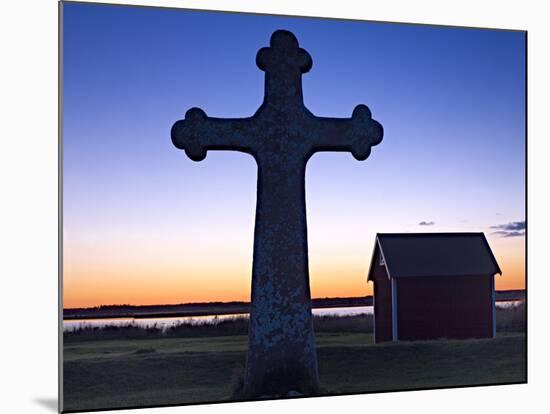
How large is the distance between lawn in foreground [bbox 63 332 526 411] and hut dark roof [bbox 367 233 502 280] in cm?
58

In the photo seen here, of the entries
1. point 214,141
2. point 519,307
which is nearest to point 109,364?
point 214,141

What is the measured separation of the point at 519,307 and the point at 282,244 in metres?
2.23

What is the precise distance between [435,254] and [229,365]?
1.91 m

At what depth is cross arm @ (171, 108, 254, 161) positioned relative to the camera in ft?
24.5

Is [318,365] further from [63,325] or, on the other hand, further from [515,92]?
[515,92]

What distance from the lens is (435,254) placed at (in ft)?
27.1

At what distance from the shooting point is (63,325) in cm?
721

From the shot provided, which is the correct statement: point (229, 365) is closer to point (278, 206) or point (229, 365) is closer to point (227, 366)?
point (227, 366)

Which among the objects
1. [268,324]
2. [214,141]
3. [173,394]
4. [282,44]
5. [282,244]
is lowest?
[173,394]

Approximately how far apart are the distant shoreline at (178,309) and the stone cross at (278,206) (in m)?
0.46

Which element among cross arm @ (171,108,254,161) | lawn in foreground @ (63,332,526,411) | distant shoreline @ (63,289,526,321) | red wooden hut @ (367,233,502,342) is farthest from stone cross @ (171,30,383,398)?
red wooden hut @ (367,233,502,342)

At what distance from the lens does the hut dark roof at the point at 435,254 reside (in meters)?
8.13

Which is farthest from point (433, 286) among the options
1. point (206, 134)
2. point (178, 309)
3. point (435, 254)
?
point (206, 134)

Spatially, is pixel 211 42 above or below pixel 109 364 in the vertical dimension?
above
